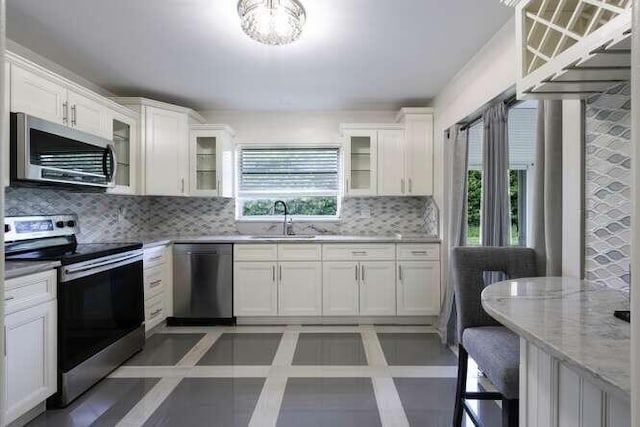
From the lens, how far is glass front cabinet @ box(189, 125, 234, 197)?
3928mm

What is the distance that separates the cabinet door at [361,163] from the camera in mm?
3955

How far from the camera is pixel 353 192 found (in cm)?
399

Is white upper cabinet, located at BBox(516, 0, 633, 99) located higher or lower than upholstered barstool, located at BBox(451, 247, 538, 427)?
higher

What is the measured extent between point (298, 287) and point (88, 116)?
237 cm

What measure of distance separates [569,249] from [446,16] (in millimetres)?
1544

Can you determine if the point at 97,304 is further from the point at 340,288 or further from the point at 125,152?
the point at 340,288

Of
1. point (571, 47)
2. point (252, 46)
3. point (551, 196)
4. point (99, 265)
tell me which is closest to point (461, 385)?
point (551, 196)

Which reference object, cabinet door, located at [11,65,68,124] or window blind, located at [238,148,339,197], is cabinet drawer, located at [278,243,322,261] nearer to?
window blind, located at [238,148,339,197]

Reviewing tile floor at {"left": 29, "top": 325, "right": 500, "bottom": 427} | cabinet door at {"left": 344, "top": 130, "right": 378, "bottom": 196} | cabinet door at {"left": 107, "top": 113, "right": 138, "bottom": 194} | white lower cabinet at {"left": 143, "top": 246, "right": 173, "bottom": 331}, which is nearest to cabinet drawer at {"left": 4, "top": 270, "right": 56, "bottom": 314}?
tile floor at {"left": 29, "top": 325, "right": 500, "bottom": 427}

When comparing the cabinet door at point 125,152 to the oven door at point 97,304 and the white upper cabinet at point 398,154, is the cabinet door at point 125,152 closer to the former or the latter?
the oven door at point 97,304

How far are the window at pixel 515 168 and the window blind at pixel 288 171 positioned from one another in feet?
5.07

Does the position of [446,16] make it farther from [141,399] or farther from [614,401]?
[141,399]

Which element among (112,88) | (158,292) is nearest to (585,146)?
(158,292)

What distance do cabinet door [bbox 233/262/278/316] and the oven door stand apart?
3.05 feet
